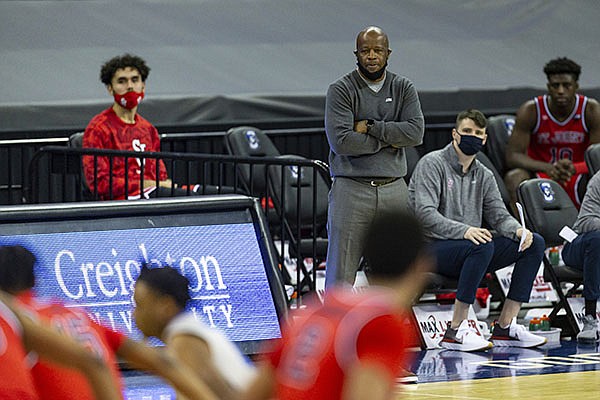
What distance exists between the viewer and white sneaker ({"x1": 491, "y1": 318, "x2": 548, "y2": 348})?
10.3m

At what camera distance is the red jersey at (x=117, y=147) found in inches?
414

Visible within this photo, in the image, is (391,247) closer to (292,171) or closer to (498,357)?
(498,357)

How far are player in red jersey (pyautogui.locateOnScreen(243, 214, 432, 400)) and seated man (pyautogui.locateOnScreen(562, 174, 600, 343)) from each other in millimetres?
6517

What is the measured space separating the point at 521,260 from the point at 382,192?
1.78 metres

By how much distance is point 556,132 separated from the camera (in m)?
12.5

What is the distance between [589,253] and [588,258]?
0.13 feet

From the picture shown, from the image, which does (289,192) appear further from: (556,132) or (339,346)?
(339,346)

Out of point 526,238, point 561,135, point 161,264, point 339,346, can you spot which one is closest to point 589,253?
point 526,238

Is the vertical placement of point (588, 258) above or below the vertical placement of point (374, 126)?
below

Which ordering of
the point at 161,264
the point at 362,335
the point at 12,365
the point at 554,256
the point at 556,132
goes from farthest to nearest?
the point at 556,132 < the point at 554,256 < the point at 161,264 < the point at 12,365 < the point at 362,335

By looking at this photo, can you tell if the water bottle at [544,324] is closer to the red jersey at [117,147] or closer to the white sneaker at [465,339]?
the white sneaker at [465,339]

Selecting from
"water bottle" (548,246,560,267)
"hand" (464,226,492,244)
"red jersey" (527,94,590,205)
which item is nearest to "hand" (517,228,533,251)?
"hand" (464,226,492,244)

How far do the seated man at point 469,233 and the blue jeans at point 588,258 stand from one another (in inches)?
20.6

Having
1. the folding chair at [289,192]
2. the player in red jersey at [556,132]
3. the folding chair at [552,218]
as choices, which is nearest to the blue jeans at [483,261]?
the folding chair at [552,218]
